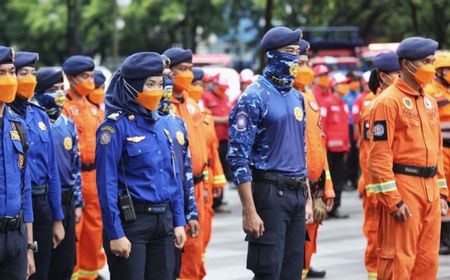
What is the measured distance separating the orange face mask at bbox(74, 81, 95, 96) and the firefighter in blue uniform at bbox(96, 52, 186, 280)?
330 cm

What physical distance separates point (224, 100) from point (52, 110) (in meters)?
9.80

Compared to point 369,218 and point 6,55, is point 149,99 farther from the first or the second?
point 369,218

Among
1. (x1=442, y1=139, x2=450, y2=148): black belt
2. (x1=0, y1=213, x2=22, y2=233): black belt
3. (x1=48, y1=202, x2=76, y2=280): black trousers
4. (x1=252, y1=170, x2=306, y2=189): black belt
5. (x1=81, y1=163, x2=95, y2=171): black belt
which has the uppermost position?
(x1=252, y1=170, x2=306, y2=189): black belt

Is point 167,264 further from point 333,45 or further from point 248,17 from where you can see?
point 248,17

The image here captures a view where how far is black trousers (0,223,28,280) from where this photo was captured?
7.12 metres

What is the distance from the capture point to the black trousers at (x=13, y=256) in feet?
23.4

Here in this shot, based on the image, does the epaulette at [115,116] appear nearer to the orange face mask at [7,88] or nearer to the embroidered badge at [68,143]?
the orange face mask at [7,88]

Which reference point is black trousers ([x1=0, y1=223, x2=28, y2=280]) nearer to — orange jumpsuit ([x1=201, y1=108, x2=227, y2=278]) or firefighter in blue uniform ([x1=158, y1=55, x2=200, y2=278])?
firefighter in blue uniform ([x1=158, y1=55, x2=200, y2=278])

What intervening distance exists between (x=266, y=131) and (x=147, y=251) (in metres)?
1.28

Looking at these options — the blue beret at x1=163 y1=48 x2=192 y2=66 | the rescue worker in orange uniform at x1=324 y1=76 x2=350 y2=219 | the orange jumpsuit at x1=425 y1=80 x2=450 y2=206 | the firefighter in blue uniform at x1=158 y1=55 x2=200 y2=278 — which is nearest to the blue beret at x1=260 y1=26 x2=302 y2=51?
the firefighter in blue uniform at x1=158 y1=55 x2=200 y2=278

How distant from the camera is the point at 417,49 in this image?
361 inches

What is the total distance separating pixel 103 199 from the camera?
7.42m

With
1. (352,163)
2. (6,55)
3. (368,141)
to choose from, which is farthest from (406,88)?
(352,163)

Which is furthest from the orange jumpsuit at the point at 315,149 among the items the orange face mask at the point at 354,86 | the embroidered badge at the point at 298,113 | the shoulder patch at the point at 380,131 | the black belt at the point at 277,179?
the orange face mask at the point at 354,86
